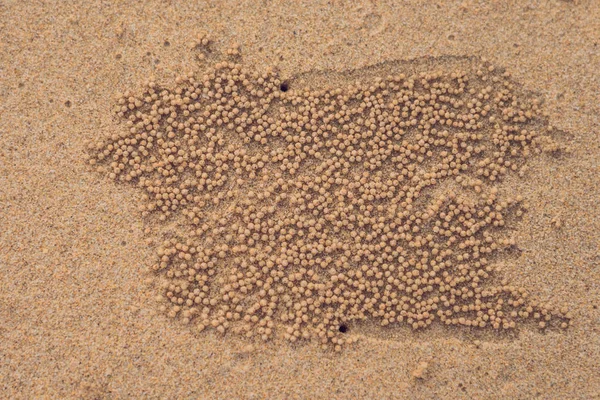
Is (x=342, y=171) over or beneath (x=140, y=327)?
over

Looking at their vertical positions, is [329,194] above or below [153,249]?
above

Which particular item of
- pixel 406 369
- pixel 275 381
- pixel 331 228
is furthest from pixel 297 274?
pixel 406 369

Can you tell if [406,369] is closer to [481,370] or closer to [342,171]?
[481,370]

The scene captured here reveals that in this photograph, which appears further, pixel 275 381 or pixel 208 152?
pixel 208 152
